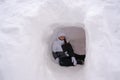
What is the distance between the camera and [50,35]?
242 cm

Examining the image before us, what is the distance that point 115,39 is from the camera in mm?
1846

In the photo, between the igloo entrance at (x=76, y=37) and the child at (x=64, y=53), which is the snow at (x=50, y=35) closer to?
the child at (x=64, y=53)

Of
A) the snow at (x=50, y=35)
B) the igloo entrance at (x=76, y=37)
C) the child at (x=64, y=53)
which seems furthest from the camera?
the igloo entrance at (x=76, y=37)

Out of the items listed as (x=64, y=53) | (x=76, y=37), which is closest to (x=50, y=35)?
(x=64, y=53)

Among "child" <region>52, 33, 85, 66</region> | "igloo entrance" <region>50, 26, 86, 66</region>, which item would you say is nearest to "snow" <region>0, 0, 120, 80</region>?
"child" <region>52, 33, 85, 66</region>

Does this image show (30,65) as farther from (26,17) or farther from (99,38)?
(99,38)

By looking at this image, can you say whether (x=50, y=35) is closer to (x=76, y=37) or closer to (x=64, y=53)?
(x=64, y=53)

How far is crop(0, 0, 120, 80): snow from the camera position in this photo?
5.82 ft

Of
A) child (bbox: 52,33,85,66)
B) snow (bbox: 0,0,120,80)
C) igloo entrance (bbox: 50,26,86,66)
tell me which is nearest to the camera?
snow (bbox: 0,0,120,80)

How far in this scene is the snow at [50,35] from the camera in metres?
1.77

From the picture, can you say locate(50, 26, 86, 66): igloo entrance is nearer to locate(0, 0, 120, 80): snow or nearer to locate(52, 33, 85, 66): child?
locate(52, 33, 85, 66): child

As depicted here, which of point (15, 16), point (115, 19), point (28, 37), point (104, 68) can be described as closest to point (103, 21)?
point (115, 19)

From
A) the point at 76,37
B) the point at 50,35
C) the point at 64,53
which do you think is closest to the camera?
the point at 50,35

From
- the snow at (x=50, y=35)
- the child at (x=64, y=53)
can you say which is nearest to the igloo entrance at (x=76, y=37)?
the child at (x=64, y=53)
